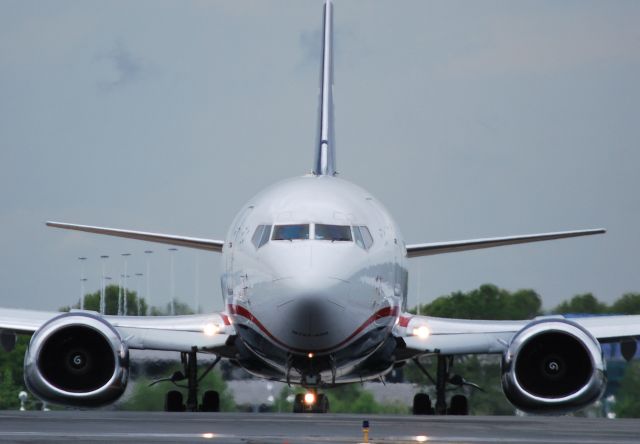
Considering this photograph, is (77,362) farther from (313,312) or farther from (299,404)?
(313,312)

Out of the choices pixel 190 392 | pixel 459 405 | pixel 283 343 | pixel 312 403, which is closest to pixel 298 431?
pixel 283 343

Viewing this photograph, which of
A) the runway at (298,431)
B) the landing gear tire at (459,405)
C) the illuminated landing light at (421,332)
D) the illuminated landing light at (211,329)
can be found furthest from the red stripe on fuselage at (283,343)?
the landing gear tire at (459,405)

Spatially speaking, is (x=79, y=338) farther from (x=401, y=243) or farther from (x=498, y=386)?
(x=498, y=386)

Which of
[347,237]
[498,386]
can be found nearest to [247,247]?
[347,237]

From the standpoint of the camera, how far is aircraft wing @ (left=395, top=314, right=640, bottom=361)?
28094mm

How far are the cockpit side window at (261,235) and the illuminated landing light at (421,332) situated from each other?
4.05 meters

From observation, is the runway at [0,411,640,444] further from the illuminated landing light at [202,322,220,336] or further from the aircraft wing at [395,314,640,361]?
the aircraft wing at [395,314,640,361]

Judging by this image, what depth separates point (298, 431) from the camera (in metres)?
17.7

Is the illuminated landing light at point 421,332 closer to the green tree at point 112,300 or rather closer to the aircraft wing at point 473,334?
the aircraft wing at point 473,334

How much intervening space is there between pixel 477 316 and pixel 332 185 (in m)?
14.3

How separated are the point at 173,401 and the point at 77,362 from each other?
4.00m

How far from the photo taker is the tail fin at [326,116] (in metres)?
33.6

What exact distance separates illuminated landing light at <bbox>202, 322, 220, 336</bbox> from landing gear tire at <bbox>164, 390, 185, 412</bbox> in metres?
2.65

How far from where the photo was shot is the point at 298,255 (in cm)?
2383
